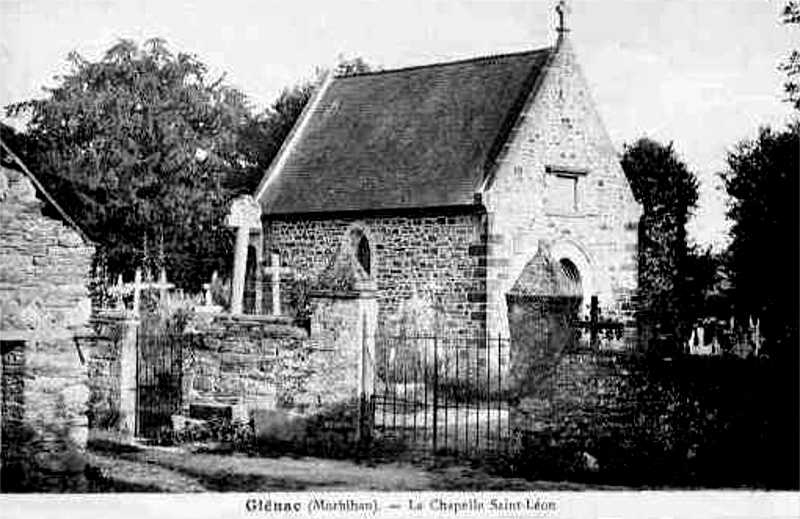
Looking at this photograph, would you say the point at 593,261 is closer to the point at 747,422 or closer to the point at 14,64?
the point at 747,422

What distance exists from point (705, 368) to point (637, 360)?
72 cm

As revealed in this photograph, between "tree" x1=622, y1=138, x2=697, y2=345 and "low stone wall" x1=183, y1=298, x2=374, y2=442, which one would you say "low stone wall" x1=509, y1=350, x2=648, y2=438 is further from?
"tree" x1=622, y1=138, x2=697, y2=345

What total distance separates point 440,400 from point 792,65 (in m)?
7.51

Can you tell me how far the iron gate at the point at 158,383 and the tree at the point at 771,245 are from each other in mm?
7378

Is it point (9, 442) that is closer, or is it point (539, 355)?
point (9, 442)

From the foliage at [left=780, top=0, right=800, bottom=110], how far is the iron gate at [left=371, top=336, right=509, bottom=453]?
4.35m

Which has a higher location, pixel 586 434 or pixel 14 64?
pixel 14 64

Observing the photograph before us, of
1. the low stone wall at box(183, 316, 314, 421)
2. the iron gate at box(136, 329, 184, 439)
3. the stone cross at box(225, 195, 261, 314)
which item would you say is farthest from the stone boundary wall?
the stone cross at box(225, 195, 261, 314)

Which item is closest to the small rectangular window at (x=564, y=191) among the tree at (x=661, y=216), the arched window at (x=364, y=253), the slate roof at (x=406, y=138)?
the slate roof at (x=406, y=138)

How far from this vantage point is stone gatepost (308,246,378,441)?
13.1 m

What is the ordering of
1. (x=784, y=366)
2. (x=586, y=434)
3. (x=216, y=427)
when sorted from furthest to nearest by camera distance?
(x=216, y=427), (x=586, y=434), (x=784, y=366)

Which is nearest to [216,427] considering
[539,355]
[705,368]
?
[539,355]

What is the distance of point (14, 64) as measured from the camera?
1134 centimetres

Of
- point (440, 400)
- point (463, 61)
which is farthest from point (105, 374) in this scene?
point (463, 61)
